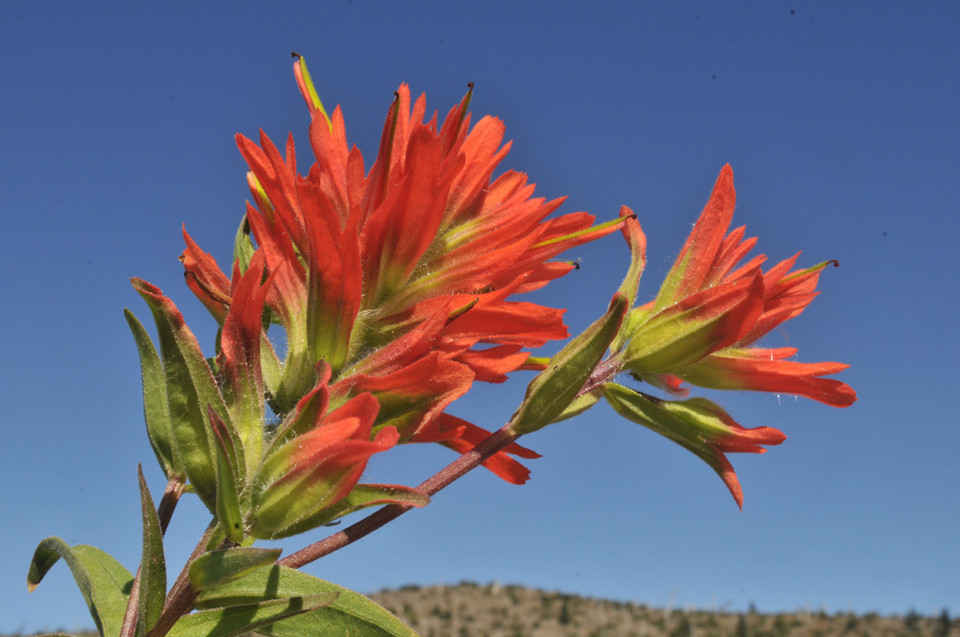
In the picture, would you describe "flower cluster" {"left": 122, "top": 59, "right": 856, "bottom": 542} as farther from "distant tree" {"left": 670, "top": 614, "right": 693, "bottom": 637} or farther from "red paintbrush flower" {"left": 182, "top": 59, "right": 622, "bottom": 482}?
"distant tree" {"left": 670, "top": 614, "right": 693, "bottom": 637}

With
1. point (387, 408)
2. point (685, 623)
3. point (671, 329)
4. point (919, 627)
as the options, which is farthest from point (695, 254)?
point (919, 627)

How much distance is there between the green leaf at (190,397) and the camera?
2.99ft

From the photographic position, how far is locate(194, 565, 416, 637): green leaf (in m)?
0.93

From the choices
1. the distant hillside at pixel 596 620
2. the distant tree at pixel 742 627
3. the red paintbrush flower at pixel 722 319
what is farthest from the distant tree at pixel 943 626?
the red paintbrush flower at pixel 722 319

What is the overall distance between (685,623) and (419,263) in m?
12.4

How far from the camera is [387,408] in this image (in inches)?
37.2

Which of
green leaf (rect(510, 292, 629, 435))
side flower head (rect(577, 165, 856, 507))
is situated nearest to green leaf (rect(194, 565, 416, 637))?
green leaf (rect(510, 292, 629, 435))

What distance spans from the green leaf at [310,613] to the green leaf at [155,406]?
298mm

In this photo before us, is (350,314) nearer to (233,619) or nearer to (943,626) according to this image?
(233,619)

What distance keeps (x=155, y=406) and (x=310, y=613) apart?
0.40m

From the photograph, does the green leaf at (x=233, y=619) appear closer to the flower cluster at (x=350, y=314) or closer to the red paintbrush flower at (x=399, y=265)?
the flower cluster at (x=350, y=314)

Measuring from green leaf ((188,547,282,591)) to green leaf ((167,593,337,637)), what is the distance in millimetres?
107

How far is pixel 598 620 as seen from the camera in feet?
39.3

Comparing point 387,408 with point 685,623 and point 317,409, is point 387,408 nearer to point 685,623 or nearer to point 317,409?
point 317,409
